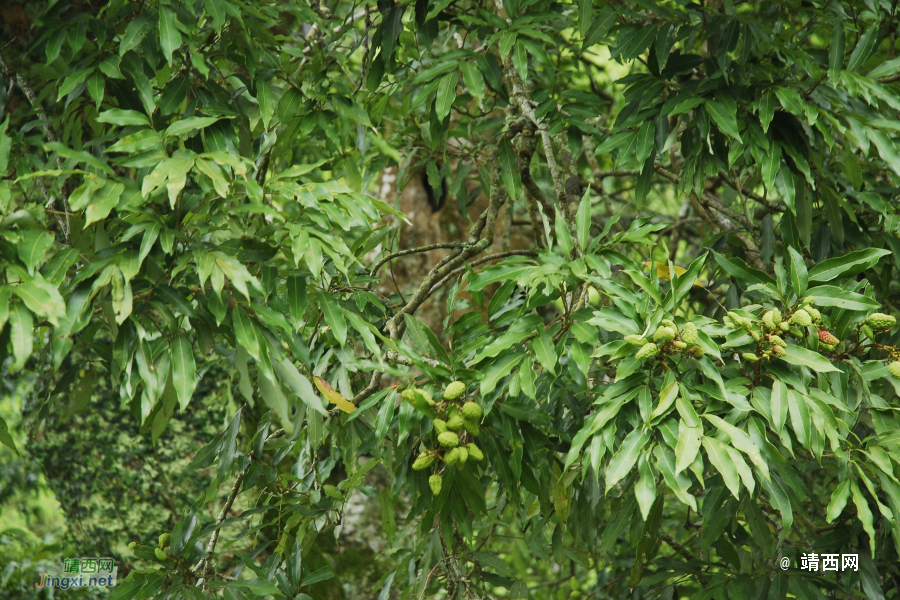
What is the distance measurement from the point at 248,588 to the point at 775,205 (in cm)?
173

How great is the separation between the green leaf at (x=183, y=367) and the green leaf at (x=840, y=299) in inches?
39.0

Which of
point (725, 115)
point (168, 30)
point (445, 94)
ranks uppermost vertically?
point (168, 30)

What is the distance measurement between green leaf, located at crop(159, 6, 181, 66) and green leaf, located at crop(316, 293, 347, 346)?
1.79 ft

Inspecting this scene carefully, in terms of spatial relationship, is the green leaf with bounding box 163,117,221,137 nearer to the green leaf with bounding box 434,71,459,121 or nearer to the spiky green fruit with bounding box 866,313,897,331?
A: the green leaf with bounding box 434,71,459,121

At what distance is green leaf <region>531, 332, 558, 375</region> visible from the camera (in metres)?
1.11

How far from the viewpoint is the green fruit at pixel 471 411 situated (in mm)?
1175

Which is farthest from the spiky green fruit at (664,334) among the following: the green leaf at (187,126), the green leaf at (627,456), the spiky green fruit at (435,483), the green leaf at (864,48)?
the green leaf at (864,48)

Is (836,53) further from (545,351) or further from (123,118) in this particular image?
(123,118)

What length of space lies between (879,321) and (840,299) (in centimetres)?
7

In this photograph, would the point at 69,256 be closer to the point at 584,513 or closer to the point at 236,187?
the point at 236,187

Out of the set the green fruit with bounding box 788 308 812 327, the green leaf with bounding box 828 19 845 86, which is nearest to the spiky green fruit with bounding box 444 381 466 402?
the green fruit with bounding box 788 308 812 327

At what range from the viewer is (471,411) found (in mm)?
1174
